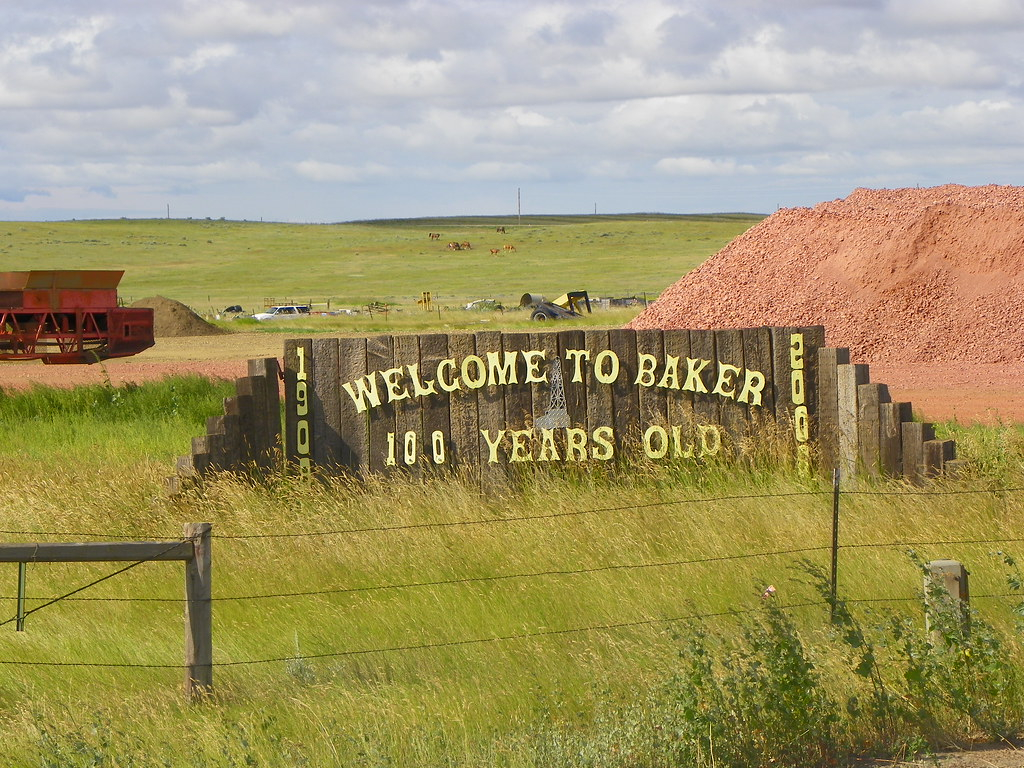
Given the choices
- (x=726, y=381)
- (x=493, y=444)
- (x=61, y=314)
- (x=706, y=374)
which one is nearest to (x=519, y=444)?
(x=493, y=444)

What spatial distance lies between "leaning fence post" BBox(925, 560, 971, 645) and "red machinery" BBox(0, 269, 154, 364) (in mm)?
17795

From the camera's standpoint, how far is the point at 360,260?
112688 mm

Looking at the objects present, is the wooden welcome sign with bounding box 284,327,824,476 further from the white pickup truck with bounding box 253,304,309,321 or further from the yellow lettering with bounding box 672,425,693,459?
the white pickup truck with bounding box 253,304,309,321

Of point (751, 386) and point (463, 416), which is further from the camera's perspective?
point (751, 386)

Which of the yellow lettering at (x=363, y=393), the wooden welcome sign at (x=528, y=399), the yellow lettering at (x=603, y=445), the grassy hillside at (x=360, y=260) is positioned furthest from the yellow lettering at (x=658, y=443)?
the grassy hillside at (x=360, y=260)

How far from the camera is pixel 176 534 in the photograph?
8289 mm

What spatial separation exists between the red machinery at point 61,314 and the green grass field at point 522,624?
430 inches

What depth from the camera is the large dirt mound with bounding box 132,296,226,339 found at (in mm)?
39906

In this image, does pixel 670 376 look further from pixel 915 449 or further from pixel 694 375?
pixel 915 449

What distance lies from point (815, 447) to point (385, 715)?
557 centimetres

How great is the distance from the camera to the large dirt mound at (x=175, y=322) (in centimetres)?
3991

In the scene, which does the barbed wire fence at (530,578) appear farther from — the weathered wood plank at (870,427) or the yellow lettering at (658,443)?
the yellow lettering at (658,443)

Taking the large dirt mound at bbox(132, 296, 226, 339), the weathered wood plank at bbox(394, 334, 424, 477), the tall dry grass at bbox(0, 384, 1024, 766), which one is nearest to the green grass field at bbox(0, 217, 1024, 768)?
the tall dry grass at bbox(0, 384, 1024, 766)

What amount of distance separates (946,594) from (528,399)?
4.78 m
